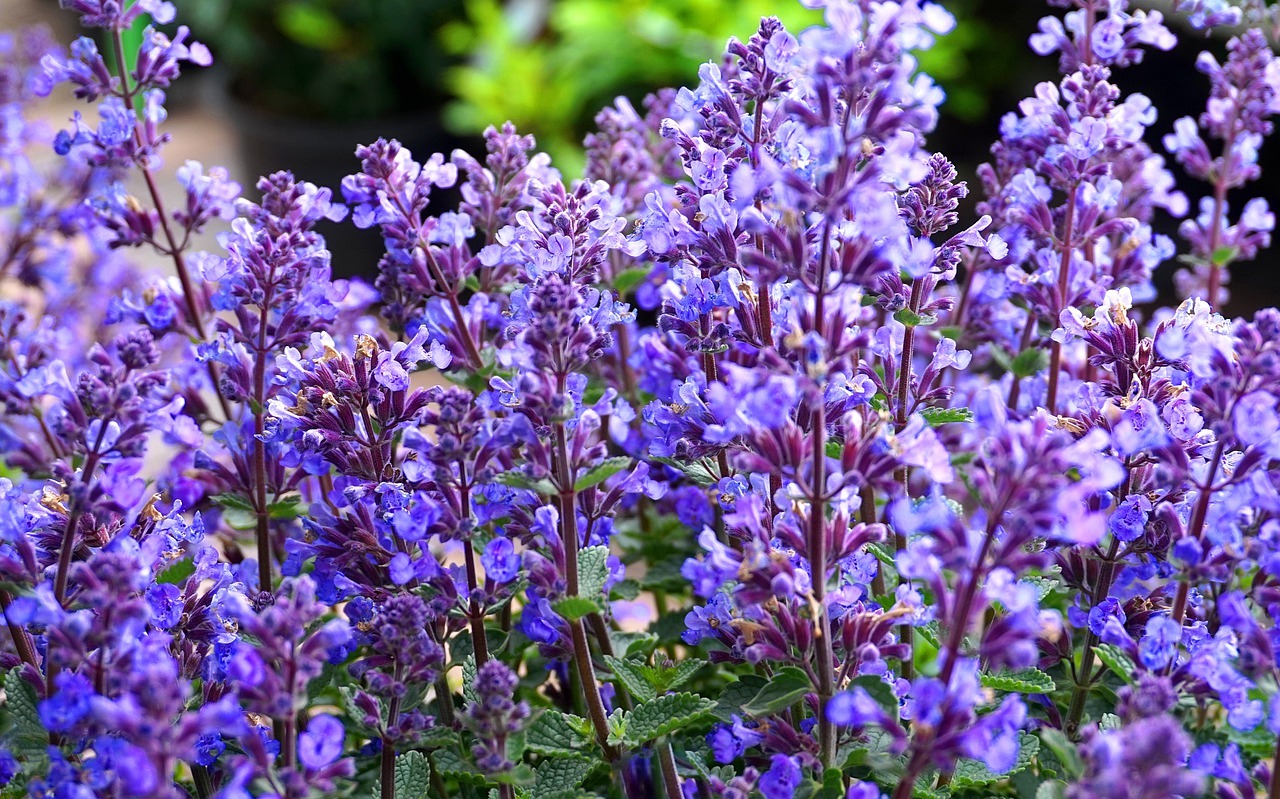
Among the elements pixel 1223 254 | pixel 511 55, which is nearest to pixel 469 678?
pixel 1223 254

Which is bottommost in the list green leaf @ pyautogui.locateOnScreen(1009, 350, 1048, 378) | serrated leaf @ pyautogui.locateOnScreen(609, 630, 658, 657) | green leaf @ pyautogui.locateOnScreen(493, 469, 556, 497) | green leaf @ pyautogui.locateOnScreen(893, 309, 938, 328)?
serrated leaf @ pyautogui.locateOnScreen(609, 630, 658, 657)

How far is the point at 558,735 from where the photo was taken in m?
1.63

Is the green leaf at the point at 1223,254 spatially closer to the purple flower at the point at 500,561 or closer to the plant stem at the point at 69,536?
the purple flower at the point at 500,561

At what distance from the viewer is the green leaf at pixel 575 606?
138cm

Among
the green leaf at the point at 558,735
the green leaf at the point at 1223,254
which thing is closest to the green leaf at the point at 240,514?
the green leaf at the point at 558,735

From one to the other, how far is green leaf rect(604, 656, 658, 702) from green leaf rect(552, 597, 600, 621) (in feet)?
0.61

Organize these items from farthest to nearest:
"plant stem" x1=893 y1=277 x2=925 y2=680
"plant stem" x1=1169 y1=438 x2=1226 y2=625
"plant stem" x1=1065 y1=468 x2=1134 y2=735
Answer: "plant stem" x1=893 y1=277 x2=925 y2=680 < "plant stem" x1=1065 y1=468 x2=1134 y2=735 < "plant stem" x1=1169 y1=438 x2=1226 y2=625

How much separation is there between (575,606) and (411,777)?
1.10 ft

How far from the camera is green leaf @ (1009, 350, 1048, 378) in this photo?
1871 millimetres

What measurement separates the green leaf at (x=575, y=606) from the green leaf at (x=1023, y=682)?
0.50 m

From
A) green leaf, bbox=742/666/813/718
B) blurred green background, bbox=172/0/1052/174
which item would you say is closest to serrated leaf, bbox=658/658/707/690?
green leaf, bbox=742/666/813/718

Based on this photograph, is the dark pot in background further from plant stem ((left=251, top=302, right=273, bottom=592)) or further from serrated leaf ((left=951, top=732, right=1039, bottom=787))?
serrated leaf ((left=951, top=732, right=1039, bottom=787))

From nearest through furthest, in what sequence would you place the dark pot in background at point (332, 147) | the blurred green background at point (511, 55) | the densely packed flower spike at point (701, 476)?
the densely packed flower spike at point (701, 476), the blurred green background at point (511, 55), the dark pot in background at point (332, 147)

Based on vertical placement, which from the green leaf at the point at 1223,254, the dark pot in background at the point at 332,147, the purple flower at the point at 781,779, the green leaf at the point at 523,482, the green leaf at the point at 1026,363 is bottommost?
the purple flower at the point at 781,779
